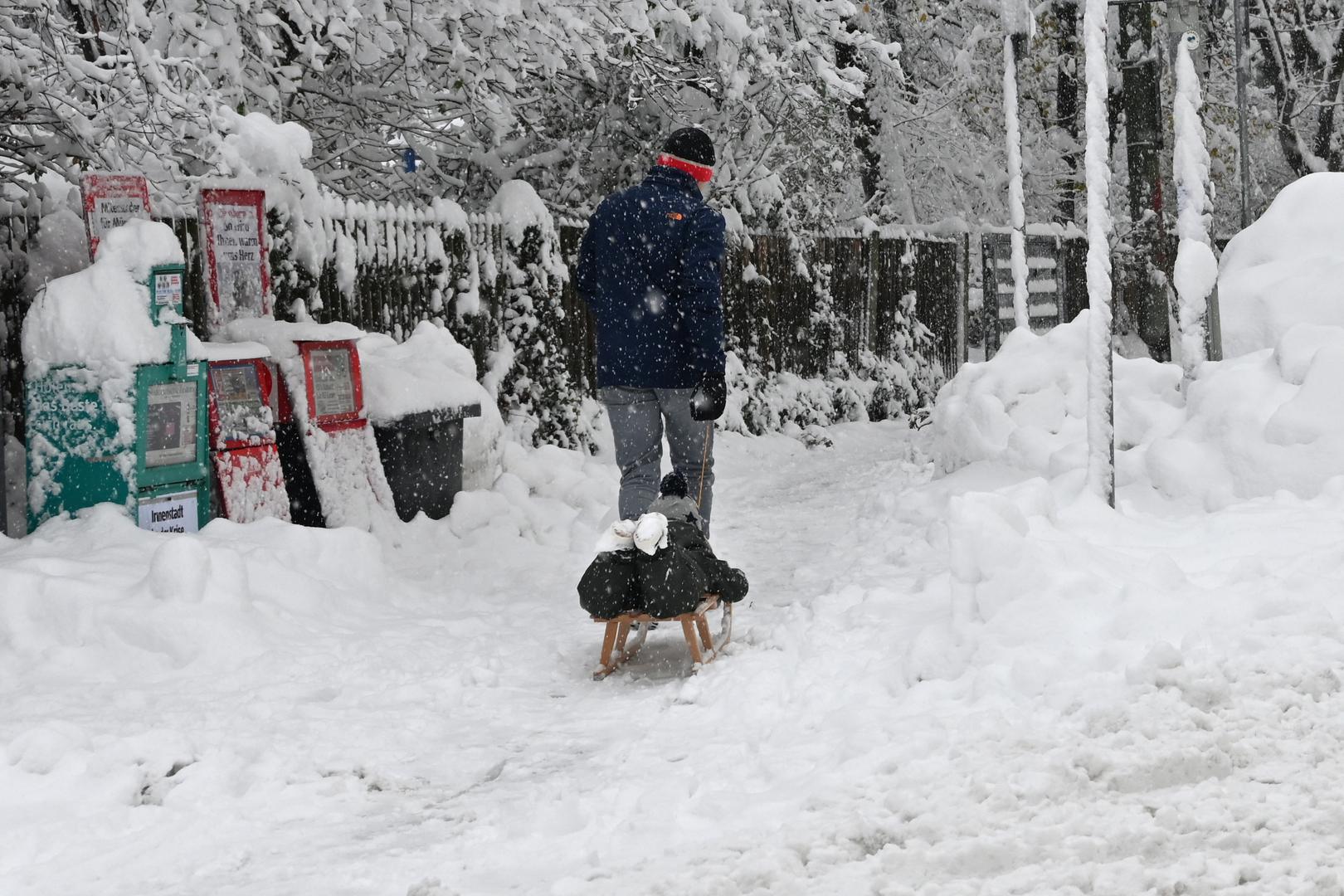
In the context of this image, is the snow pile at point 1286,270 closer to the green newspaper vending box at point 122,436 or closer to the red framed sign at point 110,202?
the green newspaper vending box at point 122,436

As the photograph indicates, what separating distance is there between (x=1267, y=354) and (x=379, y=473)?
5.00 m

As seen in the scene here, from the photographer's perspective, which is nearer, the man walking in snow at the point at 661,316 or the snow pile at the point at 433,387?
the man walking in snow at the point at 661,316

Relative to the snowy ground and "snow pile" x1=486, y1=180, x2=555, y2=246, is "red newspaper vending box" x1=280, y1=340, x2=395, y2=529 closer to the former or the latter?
the snowy ground

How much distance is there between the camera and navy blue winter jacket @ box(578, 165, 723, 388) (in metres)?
6.21

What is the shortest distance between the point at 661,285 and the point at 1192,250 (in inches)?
131

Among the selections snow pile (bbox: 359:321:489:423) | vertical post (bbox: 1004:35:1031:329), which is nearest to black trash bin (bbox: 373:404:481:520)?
snow pile (bbox: 359:321:489:423)

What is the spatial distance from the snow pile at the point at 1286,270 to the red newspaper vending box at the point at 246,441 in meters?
5.74

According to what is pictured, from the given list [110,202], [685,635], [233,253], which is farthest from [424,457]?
[685,635]

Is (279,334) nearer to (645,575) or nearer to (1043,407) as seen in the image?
(645,575)

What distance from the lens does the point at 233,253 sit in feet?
25.5

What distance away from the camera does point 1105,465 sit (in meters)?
6.81

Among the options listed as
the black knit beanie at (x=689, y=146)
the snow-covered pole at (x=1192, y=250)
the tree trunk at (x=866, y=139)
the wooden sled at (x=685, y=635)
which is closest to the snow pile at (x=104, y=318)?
the black knit beanie at (x=689, y=146)

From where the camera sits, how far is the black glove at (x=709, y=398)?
241 inches

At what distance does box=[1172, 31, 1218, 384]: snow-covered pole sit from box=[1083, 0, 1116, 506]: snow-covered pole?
41.7 inches
